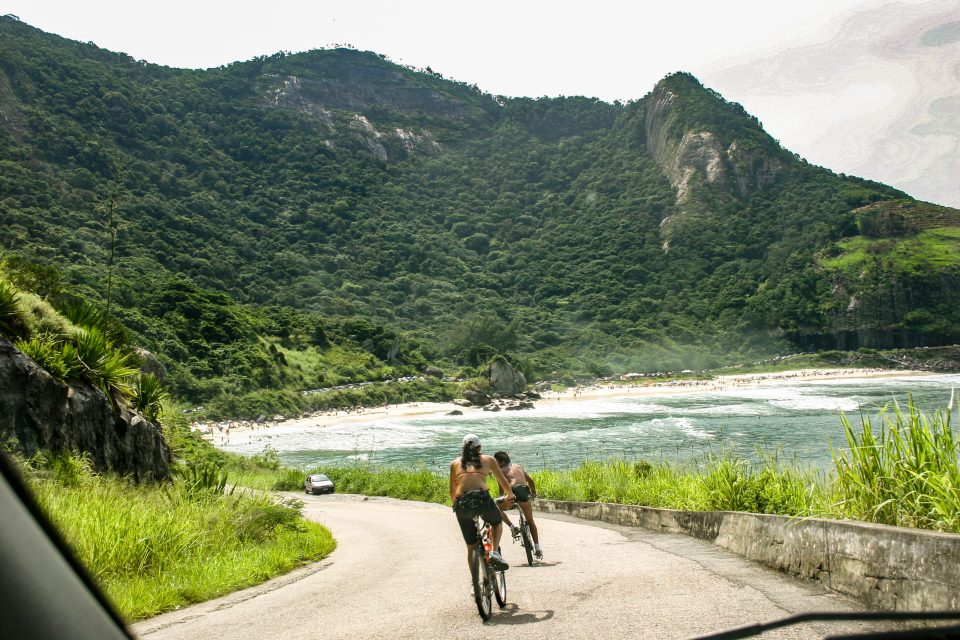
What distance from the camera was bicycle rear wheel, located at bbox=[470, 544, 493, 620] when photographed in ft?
19.7

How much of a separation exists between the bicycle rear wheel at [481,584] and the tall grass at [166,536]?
296 centimetres

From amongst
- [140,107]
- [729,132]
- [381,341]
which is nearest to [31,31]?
[140,107]

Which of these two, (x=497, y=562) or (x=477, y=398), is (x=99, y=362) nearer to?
(x=497, y=562)

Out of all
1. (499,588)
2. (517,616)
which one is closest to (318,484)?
(499,588)

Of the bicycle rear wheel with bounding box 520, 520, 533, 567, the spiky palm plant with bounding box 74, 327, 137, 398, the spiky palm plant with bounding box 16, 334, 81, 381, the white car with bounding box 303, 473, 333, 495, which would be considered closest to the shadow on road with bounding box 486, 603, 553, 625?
the bicycle rear wheel with bounding box 520, 520, 533, 567

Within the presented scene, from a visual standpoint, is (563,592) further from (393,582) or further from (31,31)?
(31,31)

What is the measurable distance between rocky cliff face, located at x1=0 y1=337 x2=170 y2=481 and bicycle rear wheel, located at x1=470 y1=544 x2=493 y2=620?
573 cm

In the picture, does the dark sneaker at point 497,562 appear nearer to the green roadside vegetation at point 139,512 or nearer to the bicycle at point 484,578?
the bicycle at point 484,578

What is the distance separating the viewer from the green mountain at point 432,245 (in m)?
97.4

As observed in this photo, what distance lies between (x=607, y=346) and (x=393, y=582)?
124276 mm

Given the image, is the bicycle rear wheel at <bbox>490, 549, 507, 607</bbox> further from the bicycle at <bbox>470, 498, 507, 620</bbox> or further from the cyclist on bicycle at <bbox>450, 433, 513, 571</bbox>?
the cyclist on bicycle at <bbox>450, 433, 513, 571</bbox>

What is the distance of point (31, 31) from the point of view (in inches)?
6678

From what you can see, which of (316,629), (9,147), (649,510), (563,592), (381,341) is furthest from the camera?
(9,147)

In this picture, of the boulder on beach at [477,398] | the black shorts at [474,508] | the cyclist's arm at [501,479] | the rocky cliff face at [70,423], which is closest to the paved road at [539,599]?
the black shorts at [474,508]
